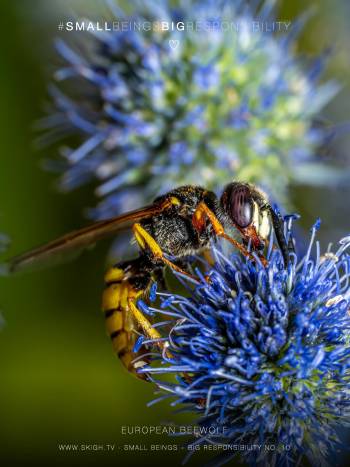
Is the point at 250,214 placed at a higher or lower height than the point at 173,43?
lower

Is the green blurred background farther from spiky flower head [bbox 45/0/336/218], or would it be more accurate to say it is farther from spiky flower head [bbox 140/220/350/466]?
spiky flower head [bbox 140/220/350/466]

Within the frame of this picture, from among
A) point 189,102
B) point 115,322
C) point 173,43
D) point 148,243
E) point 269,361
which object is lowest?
point 269,361

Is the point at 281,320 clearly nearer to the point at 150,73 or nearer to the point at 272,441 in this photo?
the point at 272,441

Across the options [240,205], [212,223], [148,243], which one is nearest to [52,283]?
[148,243]

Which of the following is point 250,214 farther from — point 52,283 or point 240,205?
point 52,283

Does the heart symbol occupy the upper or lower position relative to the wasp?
upper

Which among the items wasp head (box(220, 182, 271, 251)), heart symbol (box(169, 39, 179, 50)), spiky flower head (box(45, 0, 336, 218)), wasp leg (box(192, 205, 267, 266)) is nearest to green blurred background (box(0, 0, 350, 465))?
spiky flower head (box(45, 0, 336, 218))
